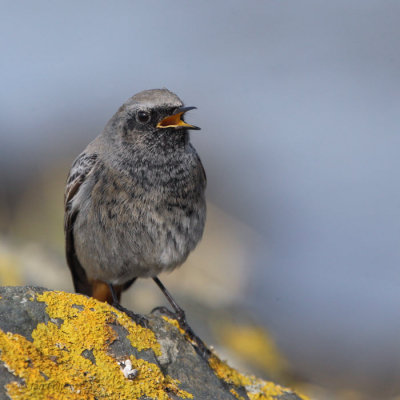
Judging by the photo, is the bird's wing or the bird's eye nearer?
the bird's eye

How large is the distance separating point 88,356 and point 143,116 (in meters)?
2.28

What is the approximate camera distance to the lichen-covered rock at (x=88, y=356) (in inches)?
116

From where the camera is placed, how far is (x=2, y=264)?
6.53 metres

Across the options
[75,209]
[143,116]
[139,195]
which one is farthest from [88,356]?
[143,116]

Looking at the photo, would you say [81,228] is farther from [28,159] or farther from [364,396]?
[28,159]

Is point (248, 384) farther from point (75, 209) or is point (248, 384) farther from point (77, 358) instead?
point (75, 209)

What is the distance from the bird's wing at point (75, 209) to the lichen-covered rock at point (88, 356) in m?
1.60

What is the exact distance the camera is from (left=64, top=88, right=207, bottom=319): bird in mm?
4734

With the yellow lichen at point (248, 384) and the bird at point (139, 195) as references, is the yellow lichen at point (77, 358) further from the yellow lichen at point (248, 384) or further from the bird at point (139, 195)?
the bird at point (139, 195)

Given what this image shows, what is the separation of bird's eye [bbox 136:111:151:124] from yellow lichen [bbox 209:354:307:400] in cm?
195

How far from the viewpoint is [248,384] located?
4.41 metres

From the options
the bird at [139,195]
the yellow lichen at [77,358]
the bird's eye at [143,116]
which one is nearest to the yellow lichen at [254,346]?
the bird at [139,195]

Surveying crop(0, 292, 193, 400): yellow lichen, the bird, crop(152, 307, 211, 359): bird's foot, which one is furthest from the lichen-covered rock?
the bird

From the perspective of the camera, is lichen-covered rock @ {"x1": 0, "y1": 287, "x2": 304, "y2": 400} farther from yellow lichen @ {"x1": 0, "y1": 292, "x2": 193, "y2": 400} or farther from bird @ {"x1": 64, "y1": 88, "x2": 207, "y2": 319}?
bird @ {"x1": 64, "y1": 88, "x2": 207, "y2": 319}
